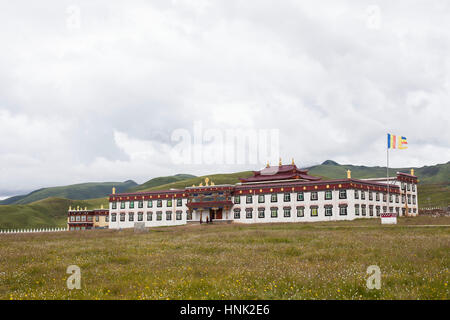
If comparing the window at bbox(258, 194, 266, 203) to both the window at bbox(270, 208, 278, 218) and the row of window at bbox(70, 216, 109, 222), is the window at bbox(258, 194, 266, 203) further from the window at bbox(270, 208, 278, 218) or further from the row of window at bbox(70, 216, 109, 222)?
the row of window at bbox(70, 216, 109, 222)

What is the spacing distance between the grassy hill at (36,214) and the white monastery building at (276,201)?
52.4 m

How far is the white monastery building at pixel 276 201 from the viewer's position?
7106cm

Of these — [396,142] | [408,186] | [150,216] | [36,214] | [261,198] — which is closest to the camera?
[396,142]

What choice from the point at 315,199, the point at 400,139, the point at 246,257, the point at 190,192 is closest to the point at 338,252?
the point at 246,257

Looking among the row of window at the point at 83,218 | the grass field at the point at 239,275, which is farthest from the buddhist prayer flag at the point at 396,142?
the row of window at the point at 83,218

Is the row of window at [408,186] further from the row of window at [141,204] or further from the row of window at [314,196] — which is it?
the row of window at [141,204]

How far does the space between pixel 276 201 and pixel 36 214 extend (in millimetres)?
109085

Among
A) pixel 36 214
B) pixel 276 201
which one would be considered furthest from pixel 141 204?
pixel 36 214

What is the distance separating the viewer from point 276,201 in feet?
251

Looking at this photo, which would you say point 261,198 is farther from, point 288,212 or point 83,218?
point 83,218

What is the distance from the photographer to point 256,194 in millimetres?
79000

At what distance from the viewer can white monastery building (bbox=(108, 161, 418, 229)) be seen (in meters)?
71.1

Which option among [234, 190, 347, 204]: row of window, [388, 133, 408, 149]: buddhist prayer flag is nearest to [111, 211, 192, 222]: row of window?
[234, 190, 347, 204]: row of window
